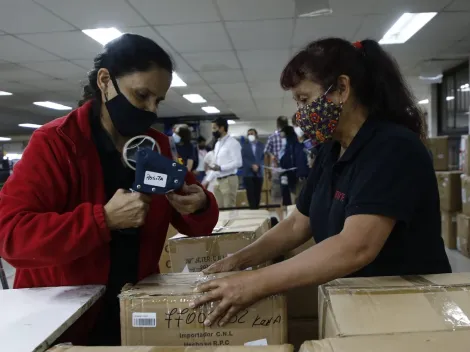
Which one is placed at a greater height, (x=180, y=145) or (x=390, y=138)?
(x=180, y=145)

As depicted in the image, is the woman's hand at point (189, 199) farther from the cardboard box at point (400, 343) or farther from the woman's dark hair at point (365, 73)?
the cardboard box at point (400, 343)

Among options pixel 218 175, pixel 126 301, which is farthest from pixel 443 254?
pixel 218 175

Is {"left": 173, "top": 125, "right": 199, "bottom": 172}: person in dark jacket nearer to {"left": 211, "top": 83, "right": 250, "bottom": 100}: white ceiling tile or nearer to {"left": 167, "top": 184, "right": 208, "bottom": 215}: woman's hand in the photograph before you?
{"left": 211, "top": 83, "right": 250, "bottom": 100}: white ceiling tile

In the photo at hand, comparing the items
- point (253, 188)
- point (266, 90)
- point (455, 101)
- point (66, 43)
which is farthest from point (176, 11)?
point (455, 101)

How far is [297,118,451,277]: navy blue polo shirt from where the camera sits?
3.05 ft

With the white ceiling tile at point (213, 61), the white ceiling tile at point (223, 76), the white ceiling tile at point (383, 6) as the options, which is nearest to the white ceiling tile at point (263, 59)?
the white ceiling tile at point (213, 61)

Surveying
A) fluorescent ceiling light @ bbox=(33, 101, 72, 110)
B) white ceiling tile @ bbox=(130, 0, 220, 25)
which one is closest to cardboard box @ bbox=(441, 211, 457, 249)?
white ceiling tile @ bbox=(130, 0, 220, 25)

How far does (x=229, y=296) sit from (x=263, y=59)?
5.22 meters

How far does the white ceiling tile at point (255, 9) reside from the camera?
3.61 meters

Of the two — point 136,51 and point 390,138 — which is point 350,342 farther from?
point 136,51

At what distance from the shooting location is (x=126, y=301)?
85 centimetres

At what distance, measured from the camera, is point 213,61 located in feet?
18.7

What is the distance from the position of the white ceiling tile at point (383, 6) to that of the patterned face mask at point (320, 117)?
9.54 ft

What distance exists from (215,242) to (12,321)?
0.90 meters
